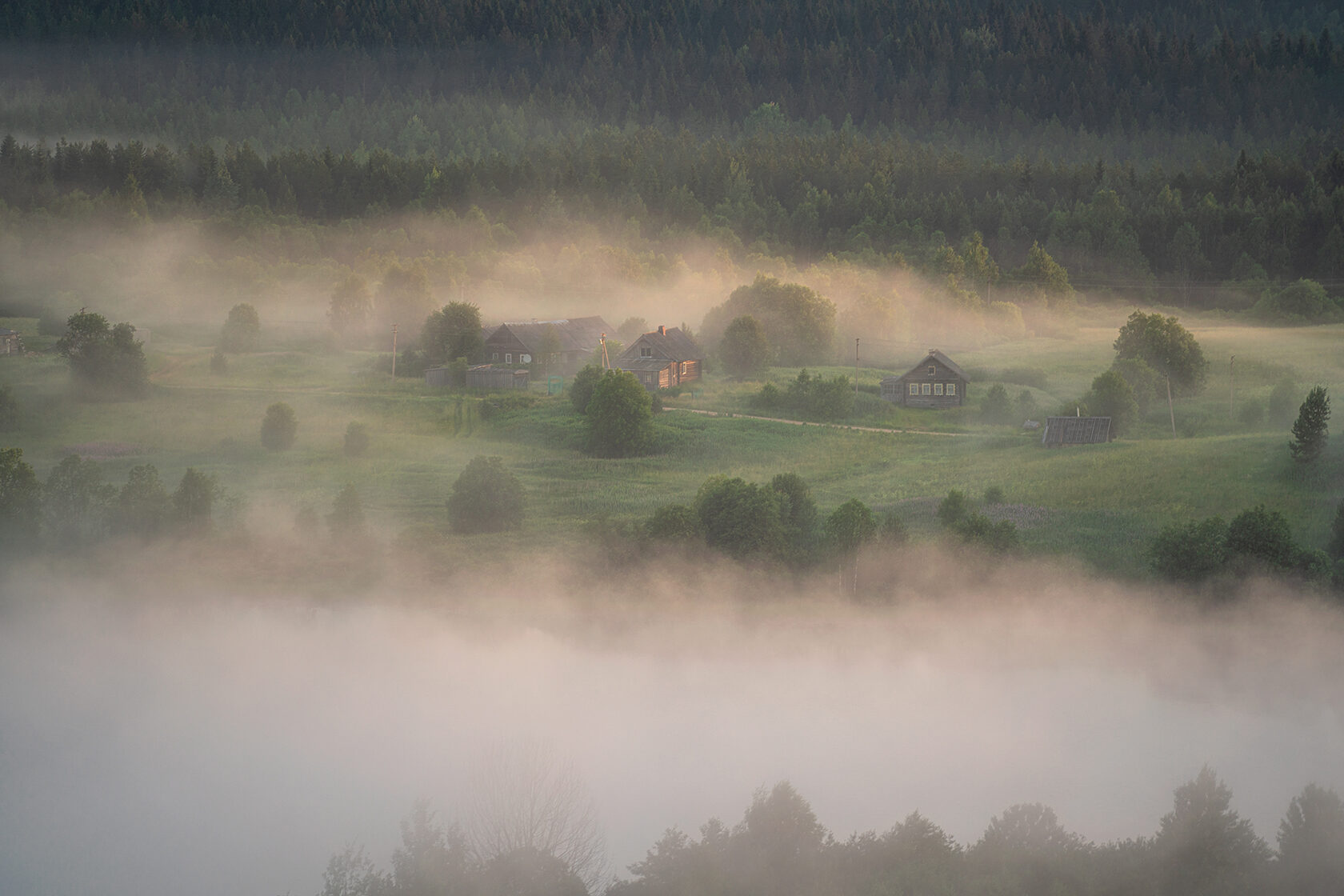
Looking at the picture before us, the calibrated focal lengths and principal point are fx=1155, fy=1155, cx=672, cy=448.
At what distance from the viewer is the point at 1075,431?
4178 centimetres

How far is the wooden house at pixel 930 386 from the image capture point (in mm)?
45938

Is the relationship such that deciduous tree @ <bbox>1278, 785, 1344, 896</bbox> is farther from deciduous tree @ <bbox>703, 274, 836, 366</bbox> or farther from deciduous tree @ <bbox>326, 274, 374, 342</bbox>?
deciduous tree @ <bbox>326, 274, 374, 342</bbox>

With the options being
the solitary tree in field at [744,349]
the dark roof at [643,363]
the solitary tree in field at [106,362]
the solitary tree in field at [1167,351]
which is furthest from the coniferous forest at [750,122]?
the solitary tree in field at [106,362]

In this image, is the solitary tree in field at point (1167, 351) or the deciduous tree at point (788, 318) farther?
the deciduous tree at point (788, 318)

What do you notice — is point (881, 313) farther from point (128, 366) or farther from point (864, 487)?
point (128, 366)

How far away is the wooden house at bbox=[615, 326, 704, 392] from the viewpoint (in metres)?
47.9

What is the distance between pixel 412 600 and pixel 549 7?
367 feet

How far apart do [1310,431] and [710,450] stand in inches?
790

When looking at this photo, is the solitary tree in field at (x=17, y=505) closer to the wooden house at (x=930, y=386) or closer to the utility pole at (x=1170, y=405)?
the wooden house at (x=930, y=386)

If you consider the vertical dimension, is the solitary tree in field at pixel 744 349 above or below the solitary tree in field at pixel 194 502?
above

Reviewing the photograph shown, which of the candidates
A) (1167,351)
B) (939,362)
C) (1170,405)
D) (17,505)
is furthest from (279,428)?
(1167,351)

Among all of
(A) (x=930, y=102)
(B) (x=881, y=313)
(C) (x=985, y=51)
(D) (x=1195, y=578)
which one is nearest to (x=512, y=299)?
(B) (x=881, y=313)

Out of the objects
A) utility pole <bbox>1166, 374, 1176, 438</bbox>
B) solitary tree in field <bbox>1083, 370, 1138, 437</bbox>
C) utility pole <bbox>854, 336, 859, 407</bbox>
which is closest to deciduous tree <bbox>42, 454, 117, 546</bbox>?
utility pole <bbox>854, 336, 859, 407</bbox>

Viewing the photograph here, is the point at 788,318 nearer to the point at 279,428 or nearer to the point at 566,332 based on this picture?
the point at 566,332
